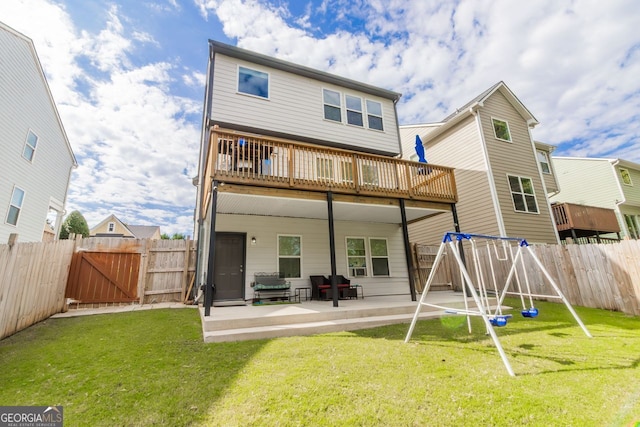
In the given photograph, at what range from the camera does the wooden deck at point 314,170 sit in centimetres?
634

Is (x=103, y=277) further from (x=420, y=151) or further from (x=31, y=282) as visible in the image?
(x=420, y=151)

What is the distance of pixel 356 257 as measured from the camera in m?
10.1

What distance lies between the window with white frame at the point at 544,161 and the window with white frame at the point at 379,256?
12.2 metres

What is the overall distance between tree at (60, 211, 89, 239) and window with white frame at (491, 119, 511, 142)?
31.9 meters

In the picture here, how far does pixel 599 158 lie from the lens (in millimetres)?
17031

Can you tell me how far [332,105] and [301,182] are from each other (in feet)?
17.0

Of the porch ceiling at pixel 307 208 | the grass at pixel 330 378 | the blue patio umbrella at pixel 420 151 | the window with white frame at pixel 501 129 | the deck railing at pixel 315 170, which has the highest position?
the window with white frame at pixel 501 129

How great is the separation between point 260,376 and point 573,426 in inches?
118

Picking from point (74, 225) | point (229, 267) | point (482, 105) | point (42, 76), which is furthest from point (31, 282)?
point (74, 225)

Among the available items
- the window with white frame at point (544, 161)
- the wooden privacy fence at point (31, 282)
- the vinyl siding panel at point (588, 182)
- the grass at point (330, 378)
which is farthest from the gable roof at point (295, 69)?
the vinyl siding panel at point (588, 182)

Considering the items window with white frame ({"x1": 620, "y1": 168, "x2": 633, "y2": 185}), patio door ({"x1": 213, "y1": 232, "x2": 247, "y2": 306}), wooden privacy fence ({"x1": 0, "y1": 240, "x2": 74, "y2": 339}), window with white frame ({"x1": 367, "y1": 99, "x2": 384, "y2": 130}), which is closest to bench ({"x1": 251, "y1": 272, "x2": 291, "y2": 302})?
patio door ({"x1": 213, "y1": 232, "x2": 247, "y2": 306})

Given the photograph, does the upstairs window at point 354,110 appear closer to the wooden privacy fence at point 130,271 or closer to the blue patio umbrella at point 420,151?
the blue patio umbrella at point 420,151

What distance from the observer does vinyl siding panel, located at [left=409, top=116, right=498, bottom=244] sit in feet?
37.2

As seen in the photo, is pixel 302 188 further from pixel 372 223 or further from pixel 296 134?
pixel 372 223
